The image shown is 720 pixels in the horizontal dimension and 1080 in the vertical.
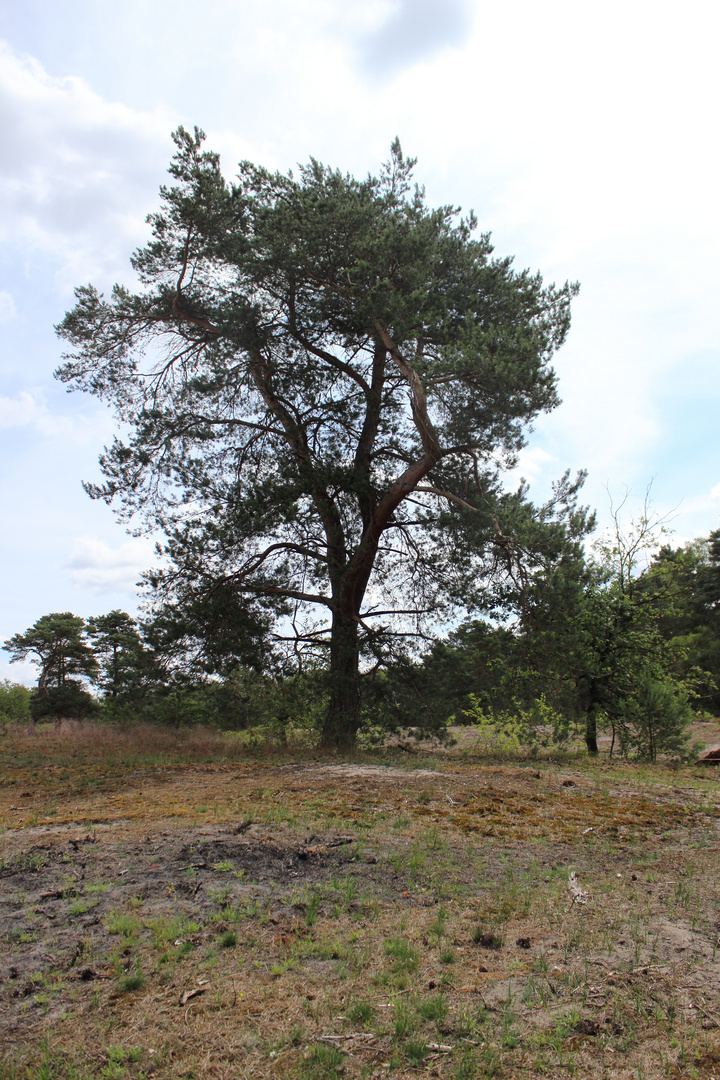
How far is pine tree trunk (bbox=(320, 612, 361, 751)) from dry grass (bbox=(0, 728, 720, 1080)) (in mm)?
6370

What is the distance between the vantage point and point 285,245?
1204 cm

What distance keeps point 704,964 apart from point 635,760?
10.6 m

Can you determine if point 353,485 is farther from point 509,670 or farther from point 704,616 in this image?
point 704,616

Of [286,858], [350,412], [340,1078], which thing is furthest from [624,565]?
[340,1078]

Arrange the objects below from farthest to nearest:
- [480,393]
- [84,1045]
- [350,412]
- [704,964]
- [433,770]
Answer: [350,412], [480,393], [433,770], [704,964], [84,1045]

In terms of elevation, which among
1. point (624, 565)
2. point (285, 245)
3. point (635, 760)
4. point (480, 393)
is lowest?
point (635, 760)

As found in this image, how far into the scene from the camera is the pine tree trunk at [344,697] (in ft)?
41.5

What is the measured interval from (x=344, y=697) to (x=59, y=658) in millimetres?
16816

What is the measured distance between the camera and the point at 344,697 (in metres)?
12.8

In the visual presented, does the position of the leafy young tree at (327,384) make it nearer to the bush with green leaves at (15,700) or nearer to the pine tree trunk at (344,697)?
the pine tree trunk at (344,697)

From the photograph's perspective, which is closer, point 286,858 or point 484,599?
point 286,858

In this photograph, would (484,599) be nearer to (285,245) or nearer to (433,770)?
(433,770)

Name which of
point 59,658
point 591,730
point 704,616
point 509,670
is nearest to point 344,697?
point 509,670

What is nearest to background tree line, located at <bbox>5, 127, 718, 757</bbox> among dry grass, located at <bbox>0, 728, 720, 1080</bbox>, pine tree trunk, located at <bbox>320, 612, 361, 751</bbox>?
pine tree trunk, located at <bbox>320, 612, 361, 751</bbox>
